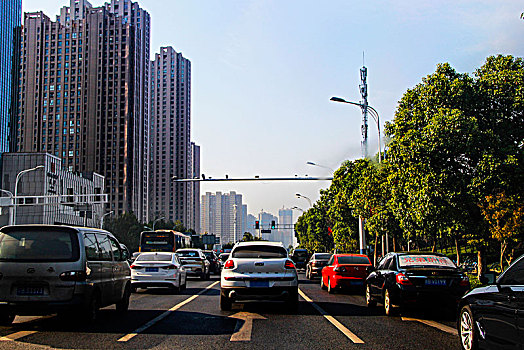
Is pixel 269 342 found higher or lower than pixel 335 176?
lower

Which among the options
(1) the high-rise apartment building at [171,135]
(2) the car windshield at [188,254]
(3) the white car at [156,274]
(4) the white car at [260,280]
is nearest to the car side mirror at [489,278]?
(4) the white car at [260,280]

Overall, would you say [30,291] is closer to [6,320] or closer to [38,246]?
[38,246]

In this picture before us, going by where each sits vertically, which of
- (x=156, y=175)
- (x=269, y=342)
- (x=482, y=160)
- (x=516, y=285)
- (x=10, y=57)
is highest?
(x=10, y=57)

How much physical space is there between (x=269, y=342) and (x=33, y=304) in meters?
4.27

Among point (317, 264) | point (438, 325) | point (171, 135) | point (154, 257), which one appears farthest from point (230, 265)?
point (171, 135)

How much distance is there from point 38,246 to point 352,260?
12.6 metres

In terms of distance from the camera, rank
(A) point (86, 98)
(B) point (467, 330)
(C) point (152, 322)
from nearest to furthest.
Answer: (B) point (467, 330)
(C) point (152, 322)
(A) point (86, 98)

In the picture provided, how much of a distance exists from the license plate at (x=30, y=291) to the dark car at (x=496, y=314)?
22.9ft

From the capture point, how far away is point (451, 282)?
11.8m

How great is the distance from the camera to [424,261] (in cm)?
1262

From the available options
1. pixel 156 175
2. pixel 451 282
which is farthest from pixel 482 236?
pixel 156 175

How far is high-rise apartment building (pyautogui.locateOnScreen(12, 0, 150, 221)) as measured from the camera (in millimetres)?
147125

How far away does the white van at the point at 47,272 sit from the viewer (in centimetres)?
982

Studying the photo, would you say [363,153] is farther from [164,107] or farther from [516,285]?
[164,107]
